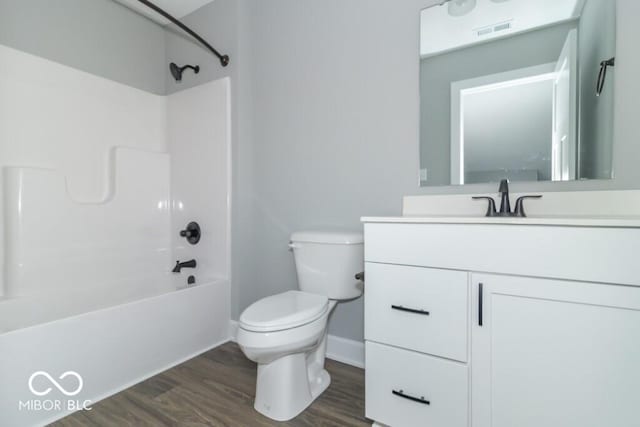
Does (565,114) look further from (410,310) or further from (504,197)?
(410,310)

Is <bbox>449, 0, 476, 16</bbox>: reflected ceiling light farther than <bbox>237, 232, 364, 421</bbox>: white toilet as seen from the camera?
Yes

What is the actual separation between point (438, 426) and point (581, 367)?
1.62 ft

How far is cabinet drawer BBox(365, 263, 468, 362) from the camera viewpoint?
106 cm

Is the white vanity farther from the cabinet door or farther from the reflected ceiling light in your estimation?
the reflected ceiling light

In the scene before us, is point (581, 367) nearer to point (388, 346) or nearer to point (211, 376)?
point (388, 346)

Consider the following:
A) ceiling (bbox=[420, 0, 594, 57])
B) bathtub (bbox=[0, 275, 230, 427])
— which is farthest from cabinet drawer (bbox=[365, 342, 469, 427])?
ceiling (bbox=[420, 0, 594, 57])

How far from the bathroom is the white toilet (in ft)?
0.04

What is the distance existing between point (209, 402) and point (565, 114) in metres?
2.02

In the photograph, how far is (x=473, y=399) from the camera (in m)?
1.03

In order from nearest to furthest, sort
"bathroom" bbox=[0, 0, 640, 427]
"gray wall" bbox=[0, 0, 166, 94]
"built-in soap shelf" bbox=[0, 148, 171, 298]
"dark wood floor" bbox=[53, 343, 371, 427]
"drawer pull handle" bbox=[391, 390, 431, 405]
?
"bathroom" bbox=[0, 0, 640, 427]
"drawer pull handle" bbox=[391, 390, 431, 405]
"dark wood floor" bbox=[53, 343, 371, 427]
"built-in soap shelf" bbox=[0, 148, 171, 298]
"gray wall" bbox=[0, 0, 166, 94]

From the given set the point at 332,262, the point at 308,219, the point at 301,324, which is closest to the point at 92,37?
the point at 308,219

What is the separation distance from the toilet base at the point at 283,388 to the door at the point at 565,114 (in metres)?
1.38

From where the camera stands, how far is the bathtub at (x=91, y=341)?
1267mm
